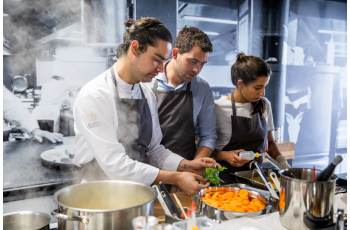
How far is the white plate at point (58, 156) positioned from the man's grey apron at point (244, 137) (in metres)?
1.71

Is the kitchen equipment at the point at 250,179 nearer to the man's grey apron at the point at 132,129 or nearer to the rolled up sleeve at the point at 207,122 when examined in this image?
the rolled up sleeve at the point at 207,122

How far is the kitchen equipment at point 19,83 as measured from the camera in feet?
9.73

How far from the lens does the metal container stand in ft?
3.51

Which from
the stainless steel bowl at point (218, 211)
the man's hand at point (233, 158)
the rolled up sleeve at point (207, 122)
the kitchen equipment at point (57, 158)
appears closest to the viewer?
the stainless steel bowl at point (218, 211)

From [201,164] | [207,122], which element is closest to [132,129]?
[201,164]

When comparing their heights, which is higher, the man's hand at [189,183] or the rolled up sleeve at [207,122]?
the rolled up sleeve at [207,122]

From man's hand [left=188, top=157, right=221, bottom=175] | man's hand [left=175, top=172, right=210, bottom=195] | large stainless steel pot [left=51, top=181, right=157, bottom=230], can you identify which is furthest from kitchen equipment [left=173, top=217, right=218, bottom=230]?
man's hand [left=188, top=157, right=221, bottom=175]

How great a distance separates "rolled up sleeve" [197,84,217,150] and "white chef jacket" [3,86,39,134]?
6.11ft

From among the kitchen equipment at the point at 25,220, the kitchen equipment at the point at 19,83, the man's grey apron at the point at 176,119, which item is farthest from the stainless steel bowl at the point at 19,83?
the kitchen equipment at the point at 25,220

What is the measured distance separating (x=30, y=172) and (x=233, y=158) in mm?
2068

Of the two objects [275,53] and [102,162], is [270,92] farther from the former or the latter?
[102,162]

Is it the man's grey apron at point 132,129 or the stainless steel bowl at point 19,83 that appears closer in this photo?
the man's grey apron at point 132,129

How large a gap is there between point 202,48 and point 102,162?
114 centimetres

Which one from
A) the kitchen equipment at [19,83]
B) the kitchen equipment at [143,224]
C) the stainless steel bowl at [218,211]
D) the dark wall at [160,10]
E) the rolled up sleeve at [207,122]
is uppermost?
the dark wall at [160,10]
